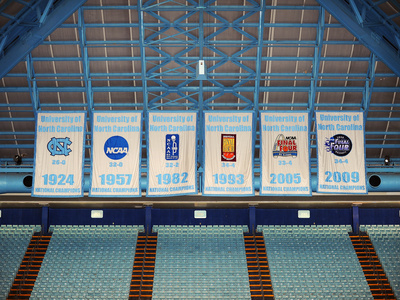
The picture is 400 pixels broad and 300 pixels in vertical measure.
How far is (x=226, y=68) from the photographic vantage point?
28109mm

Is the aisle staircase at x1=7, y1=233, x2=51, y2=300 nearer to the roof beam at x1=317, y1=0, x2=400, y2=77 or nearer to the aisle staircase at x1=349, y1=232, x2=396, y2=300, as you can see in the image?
the aisle staircase at x1=349, y1=232, x2=396, y2=300

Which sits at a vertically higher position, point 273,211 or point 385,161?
point 385,161

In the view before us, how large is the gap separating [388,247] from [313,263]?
239 inches

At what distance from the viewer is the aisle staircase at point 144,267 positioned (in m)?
30.8

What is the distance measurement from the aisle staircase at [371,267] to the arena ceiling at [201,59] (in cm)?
746

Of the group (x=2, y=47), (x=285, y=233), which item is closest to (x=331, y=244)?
(x=285, y=233)

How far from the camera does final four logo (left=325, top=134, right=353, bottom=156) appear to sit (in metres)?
23.8

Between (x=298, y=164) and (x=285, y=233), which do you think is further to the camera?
(x=285, y=233)

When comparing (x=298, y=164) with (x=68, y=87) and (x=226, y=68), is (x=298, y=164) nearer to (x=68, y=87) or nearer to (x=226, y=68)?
(x=226, y=68)

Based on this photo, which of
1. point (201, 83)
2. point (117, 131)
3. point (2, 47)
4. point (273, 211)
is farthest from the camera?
point (273, 211)

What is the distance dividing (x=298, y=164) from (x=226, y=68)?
25.8ft

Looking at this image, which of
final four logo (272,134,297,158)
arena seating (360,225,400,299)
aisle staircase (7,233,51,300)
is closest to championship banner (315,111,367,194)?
final four logo (272,134,297,158)

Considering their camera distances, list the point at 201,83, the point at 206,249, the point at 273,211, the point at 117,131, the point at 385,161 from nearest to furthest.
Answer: the point at 117,131 → the point at 201,83 → the point at 385,161 → the point at 206,249 → the point at 273,211

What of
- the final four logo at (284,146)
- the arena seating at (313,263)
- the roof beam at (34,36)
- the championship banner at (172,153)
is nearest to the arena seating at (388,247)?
the arena seating at (313,263)
